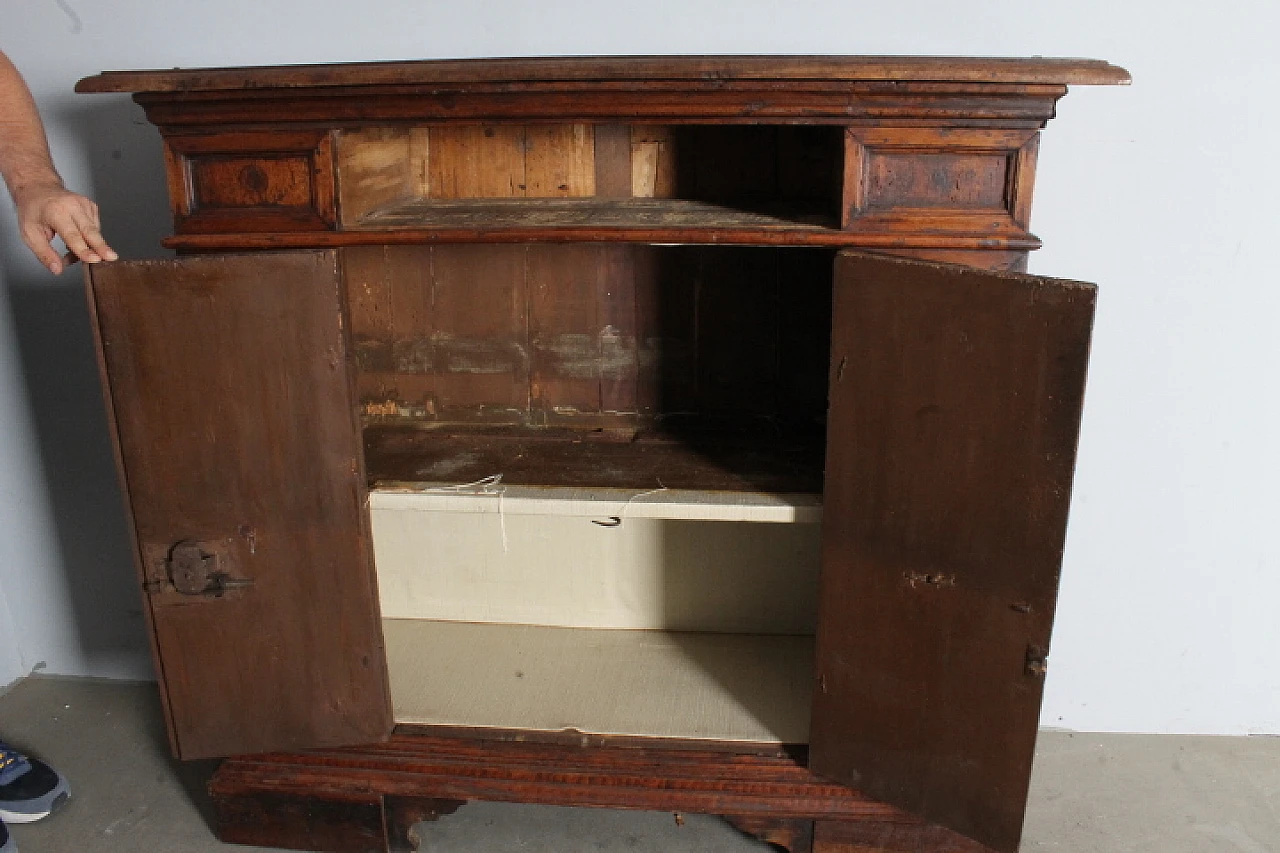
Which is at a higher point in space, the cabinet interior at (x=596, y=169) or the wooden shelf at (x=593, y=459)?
the cabinet interior at (x=596, y=169)

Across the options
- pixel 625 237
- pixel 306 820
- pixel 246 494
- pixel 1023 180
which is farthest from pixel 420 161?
pixel 306 820

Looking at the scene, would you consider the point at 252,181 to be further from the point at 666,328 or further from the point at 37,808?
the point at 37,808

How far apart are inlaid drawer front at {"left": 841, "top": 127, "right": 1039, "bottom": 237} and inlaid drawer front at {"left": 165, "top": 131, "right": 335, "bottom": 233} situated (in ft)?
2.46

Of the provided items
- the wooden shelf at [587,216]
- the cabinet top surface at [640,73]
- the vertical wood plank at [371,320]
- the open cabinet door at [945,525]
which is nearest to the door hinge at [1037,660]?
the open cabinet door at [945,525]

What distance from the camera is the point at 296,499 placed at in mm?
1551

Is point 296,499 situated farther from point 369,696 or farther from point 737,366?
point 737,366

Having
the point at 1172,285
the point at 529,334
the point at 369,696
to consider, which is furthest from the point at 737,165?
the point at 369,696

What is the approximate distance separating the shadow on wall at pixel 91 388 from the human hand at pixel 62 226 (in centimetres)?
56

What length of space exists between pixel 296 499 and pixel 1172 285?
1504mm

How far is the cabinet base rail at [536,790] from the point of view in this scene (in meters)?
1.66

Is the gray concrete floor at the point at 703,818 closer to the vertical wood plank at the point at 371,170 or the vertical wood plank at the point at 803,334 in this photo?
the vertical wood plank at the point at 803,334

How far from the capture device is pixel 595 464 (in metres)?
1.83

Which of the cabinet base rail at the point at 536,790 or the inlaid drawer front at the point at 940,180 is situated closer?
the inlaid drawer front at the point at 940,180

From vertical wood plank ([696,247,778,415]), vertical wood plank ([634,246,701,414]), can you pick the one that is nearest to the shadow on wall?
vertical wood plank ([634,246,701,414])
